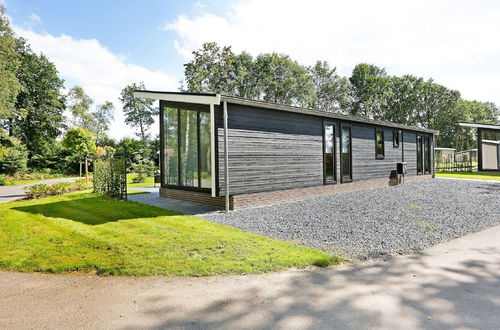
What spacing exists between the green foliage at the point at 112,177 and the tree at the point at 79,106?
93.3ft

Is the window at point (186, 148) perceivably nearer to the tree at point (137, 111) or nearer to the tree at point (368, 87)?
the tree at point (137, 111)

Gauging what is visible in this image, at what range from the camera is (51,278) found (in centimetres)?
350

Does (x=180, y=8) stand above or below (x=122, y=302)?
above

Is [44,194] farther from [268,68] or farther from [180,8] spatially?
[268,68]

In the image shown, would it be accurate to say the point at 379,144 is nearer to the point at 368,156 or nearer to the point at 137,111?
the point at 368,156

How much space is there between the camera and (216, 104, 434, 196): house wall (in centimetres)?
777

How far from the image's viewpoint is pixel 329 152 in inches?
424

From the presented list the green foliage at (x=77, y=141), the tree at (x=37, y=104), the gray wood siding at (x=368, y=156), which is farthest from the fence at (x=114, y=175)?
the tree at (x=37, y=104)

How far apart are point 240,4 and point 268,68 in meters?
23.8

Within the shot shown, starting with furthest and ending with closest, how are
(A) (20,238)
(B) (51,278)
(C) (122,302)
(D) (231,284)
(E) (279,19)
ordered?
(E) (279,19) → (A) (20,238) → (B) (51,278) → (D) (231,284) → (C) (122,302)

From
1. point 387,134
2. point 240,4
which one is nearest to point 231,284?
point 240,4

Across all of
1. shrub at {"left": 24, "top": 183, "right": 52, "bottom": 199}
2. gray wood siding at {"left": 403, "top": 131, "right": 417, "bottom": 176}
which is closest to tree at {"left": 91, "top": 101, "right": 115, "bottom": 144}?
shrub at {"left": 24, "top": 183, "right": 52, "bottom": 199}

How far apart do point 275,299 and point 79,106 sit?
3917 cm

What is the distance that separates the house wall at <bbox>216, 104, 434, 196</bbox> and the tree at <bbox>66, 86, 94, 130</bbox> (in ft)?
109
